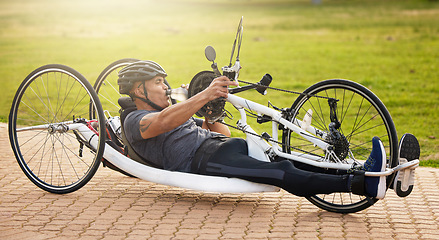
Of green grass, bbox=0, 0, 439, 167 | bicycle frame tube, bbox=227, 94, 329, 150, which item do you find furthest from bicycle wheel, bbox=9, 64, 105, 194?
green grass, bbox=0, 0, 439, 167

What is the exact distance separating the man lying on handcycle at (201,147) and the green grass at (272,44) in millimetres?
3596

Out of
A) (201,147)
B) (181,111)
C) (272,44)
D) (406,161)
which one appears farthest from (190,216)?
(272,44)

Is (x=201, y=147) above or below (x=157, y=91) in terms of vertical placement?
below

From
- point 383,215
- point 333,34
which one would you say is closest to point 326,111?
point 383,215

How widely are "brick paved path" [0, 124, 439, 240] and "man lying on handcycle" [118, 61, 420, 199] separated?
342 millimetres

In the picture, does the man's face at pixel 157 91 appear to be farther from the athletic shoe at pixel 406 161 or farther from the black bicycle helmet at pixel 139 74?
the athletic shoe at pixel 406 161

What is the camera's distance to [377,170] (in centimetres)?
486

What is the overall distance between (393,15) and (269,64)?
19.5 metres

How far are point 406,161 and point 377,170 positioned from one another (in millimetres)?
382

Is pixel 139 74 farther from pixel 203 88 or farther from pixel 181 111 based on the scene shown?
pixel 181 111

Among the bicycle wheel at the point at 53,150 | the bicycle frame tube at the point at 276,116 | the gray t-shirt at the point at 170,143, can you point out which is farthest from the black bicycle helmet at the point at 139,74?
the bicycle frame tube at the point at 276,116

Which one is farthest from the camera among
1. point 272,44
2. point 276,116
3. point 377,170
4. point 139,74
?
point 272,44

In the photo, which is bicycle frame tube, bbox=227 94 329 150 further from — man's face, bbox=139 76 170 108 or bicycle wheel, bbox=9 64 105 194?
bicycle wheel, bbox=9 64 105 194

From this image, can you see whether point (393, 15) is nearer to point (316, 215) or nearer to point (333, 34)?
point (333, 34)
